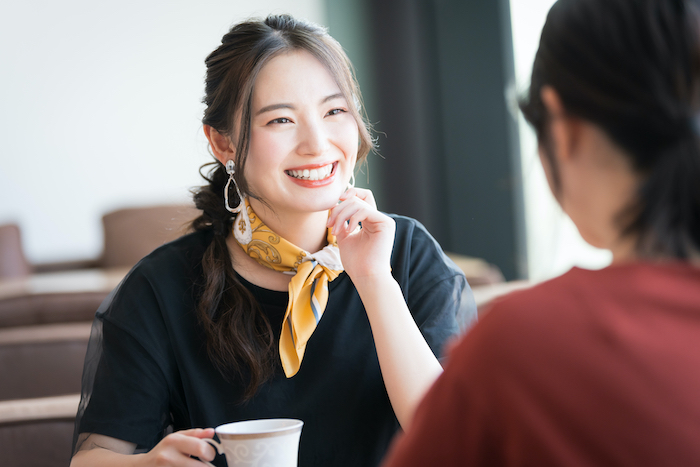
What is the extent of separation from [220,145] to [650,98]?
3.44ft

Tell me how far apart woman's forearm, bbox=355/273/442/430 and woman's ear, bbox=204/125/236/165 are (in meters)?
0.48

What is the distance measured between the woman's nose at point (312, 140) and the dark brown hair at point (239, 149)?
0.10m

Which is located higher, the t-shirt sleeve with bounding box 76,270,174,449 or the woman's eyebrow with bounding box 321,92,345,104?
the woman's eyebrow with bounding box 321,92,345,104

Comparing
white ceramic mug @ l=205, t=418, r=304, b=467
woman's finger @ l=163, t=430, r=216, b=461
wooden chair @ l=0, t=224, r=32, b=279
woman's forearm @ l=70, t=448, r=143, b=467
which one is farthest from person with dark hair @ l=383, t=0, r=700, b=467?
wooden chair @ l=0, t=224, r=32, b=279

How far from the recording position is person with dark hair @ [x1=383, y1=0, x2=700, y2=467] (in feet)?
1.38

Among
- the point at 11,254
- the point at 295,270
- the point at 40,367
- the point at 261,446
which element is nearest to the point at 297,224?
the point at 295,270

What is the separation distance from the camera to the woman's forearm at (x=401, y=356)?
1074mm

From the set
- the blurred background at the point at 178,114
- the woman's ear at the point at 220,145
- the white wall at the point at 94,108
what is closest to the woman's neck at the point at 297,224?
the woman's ear at the point at 220,145

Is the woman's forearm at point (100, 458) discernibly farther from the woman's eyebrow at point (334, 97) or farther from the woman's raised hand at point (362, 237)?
the woman's eyebrow at point (334, 97)

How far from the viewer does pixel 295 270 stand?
4.31 ft

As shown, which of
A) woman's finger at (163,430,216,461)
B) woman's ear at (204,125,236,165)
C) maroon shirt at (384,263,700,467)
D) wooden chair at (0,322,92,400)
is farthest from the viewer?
wooden chair at (0,322,92,400)

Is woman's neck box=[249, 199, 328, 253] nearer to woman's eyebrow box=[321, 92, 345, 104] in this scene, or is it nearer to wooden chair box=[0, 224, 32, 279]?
woman's eyebrow box=[321, 92, 345, 104]

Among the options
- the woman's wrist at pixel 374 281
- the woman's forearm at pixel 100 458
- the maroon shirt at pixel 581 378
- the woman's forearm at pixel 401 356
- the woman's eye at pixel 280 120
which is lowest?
the woman's forearm at pixel 100 458

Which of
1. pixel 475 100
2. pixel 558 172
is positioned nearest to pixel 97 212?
pixel 475 100
